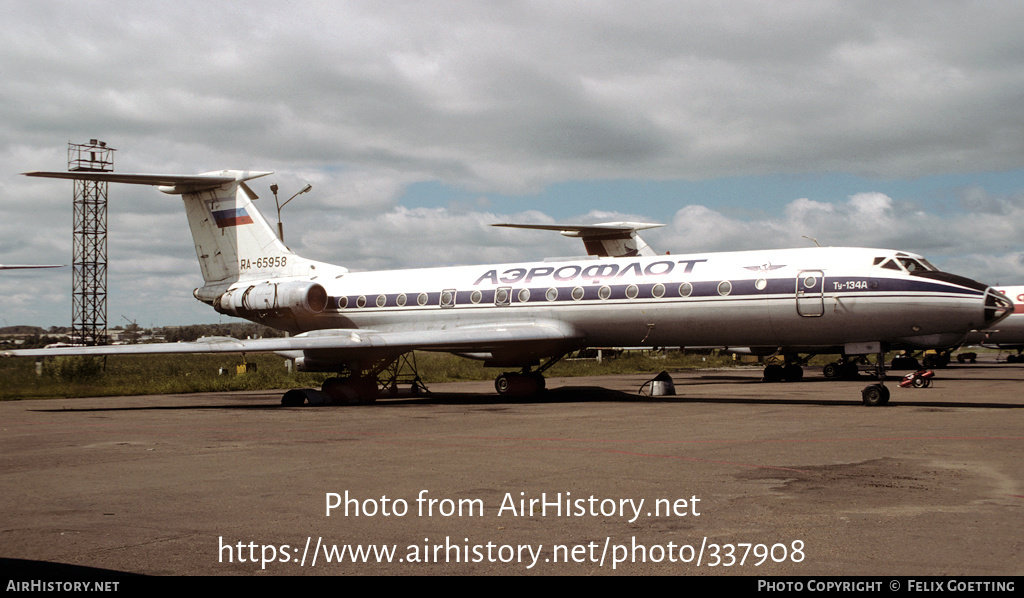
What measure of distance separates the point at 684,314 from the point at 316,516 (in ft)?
44.6

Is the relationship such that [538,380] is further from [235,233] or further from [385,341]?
[235,233]

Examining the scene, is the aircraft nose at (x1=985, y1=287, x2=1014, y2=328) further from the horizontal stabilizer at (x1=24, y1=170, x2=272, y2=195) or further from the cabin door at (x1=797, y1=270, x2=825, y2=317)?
the horizontal stabilizer at (x1=24, y1=170, x2=272, y2=195)

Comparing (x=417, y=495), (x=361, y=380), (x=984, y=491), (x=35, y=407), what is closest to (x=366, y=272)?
(x=361, y=380)

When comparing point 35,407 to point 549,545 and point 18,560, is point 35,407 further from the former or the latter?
point 549,545

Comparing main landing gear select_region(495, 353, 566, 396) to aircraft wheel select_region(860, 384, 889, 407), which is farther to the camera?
main landing gear select_region(495, 353, 566, 396)

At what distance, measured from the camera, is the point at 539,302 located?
70.0 ft

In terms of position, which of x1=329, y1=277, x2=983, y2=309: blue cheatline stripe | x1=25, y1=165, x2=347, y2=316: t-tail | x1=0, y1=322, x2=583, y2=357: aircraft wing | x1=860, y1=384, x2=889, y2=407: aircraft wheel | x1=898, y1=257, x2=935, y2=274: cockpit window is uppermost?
x1=25, y1=165, x2=347, y2=316: t-tail

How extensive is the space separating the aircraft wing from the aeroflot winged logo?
6118mm

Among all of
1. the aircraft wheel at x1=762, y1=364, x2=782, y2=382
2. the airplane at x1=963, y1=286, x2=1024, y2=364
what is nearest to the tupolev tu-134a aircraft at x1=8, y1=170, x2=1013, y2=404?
the aircraft wheel at x1=762, y1=364, x2=782, y2=382

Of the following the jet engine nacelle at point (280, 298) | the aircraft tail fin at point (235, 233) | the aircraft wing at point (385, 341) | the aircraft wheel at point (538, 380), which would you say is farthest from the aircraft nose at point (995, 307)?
the aircraft tail fin at point (235, 233)

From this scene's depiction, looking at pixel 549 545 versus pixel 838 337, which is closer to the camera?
pixel 549 545

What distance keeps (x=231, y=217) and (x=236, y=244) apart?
2.70 feet

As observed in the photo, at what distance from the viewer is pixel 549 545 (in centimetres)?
596

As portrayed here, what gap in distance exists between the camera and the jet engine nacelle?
24234 millimetres
